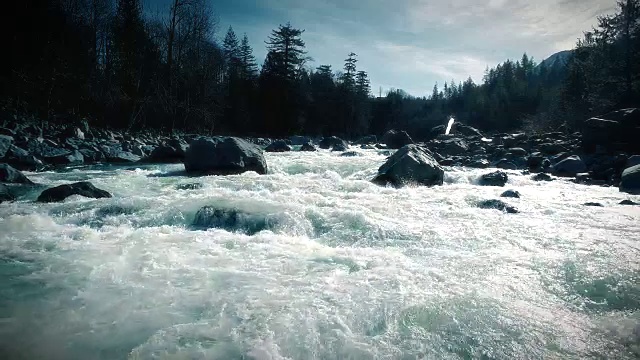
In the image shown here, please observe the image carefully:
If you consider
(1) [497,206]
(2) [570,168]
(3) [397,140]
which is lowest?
(1) [497,206]

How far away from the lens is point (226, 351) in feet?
6.97

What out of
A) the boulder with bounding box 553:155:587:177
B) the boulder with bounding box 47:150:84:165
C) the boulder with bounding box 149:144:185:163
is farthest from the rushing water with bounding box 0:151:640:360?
the boulder with bounding box 553:155:587:177

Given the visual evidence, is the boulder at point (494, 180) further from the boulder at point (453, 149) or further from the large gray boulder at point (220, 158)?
the boulder at point (453, 149)

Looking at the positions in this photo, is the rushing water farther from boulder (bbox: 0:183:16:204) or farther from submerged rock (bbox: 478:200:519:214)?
submerged rock (bbox: 478:200:519:214)

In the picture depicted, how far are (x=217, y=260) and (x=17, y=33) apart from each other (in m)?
18.8

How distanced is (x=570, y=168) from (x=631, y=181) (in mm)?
4226

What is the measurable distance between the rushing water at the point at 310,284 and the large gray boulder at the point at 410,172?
3.37 metres

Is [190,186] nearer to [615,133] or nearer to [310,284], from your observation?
[310,284]

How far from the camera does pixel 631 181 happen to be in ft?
28.8

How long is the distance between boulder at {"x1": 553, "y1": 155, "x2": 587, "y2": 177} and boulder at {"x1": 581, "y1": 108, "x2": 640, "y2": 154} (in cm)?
328

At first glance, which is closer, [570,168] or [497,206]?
[497,206]

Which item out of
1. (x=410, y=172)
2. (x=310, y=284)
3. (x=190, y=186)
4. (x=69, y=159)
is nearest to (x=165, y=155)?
(x=69, y=159)

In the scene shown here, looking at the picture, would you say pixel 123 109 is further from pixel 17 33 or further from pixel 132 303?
pixel 132 303

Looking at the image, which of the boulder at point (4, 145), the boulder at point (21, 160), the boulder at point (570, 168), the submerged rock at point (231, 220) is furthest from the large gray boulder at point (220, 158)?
the boulder at point (570, 168)
